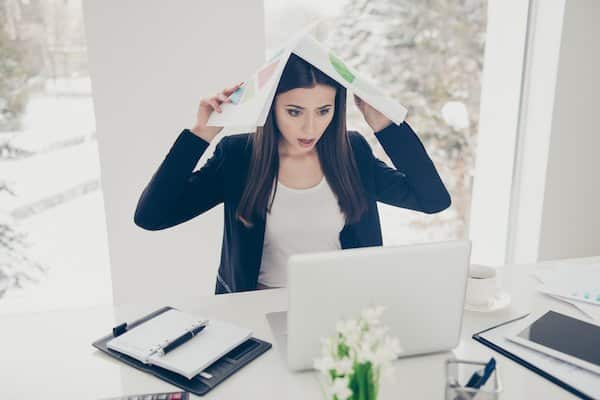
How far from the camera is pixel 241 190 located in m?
1.48

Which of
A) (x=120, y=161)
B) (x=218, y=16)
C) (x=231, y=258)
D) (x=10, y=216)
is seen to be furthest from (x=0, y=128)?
(x=231, y=258)

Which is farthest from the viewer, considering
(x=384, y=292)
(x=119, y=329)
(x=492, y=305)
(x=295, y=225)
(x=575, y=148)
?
(x=575, y=148)

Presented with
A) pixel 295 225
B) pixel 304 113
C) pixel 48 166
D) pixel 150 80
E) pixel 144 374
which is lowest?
pixel 144 374

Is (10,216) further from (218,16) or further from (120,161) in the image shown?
(218,16)

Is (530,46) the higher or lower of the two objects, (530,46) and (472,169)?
the higher

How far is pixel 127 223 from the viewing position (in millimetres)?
1865

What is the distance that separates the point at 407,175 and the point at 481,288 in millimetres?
466

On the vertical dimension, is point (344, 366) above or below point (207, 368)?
above

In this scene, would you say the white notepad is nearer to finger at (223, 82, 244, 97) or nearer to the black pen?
the black pen

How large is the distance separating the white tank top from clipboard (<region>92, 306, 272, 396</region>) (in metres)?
0.47

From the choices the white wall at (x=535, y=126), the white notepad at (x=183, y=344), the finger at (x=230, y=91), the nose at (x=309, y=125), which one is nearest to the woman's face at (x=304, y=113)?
the nose at (x=309, y=125)

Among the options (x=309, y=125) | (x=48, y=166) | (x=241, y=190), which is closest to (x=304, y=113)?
(x=309, y=125)

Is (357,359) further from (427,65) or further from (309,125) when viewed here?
(427,65)

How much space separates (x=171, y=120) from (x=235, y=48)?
0.35 meters
